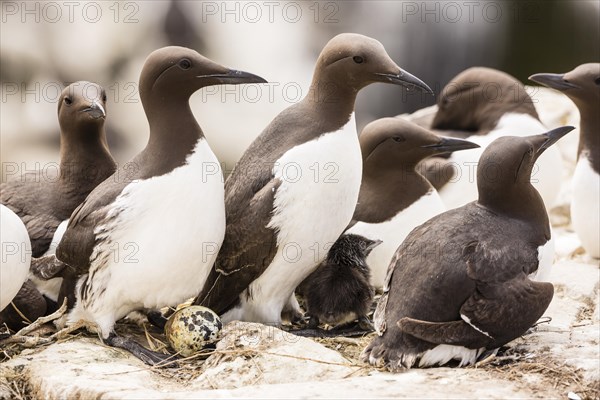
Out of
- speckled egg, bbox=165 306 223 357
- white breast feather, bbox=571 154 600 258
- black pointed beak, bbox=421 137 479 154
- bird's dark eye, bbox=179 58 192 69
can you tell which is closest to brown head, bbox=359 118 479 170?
black pointed beak, bbox=421 137 479 154

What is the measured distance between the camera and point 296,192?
722 centimetres

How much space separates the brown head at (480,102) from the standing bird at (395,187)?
2049 millimetres

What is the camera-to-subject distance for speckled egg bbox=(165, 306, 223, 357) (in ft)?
22.9

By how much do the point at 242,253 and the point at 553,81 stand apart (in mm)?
3249

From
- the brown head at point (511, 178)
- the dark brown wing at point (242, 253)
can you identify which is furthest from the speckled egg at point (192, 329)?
the brown head at point (511, 178)

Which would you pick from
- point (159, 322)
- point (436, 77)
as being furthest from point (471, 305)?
point (436, 77)

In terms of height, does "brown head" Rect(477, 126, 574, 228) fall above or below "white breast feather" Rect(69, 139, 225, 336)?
above

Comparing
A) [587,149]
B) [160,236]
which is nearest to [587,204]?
[587,149]

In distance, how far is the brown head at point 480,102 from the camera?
1017 cm

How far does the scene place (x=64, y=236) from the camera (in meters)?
7.29

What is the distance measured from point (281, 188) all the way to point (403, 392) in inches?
77.9

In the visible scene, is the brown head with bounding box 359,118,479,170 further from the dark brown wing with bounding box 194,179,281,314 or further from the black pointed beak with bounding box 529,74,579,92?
the dark brown wing with bounding box 194,179,281,314

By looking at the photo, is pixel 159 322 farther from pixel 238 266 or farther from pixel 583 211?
pixel 583 211

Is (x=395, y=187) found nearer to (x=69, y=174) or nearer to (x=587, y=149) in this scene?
(x=587, y=149)
